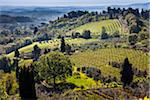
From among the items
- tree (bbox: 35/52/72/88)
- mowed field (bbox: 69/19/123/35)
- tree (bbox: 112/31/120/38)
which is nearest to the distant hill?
mowed field (bbox: 69/19/123/35)

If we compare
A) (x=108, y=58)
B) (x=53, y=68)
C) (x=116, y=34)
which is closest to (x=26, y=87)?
(x=53, y=68)

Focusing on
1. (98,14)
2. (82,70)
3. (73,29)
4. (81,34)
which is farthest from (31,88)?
(98,14)

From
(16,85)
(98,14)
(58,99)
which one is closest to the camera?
(58,99)

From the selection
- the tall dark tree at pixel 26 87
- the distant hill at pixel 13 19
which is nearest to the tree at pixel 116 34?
the distant hill at pixel 13 19

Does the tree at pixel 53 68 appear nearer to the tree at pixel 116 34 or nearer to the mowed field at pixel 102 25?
the tree at pixel 116 34

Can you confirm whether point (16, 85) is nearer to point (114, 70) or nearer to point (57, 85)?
point (57, 85)

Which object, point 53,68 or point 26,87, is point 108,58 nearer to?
point 53,68

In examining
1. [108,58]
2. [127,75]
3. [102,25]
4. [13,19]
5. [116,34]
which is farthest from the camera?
[13,19]

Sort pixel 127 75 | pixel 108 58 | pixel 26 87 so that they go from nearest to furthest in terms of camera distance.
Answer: pixel 26 87, pixel 127 75, pixel 108 58
